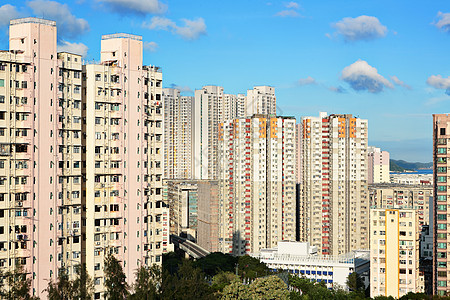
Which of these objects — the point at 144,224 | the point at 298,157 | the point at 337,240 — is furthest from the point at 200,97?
the point at 144,224

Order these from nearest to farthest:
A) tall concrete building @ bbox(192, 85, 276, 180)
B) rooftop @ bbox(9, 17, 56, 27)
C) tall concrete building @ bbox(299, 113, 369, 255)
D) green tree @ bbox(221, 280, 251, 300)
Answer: rooftop @ bbox(9, 17, 56, 27)
green tree @ bbox(221, 280, 251, 300)
tall concrete building @ bbox(299, 113, 369, 255)
tall concrete building @ bbox(192, 85, 276, 180)

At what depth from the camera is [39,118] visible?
43031mm

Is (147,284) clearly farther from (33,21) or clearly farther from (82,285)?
(33,21)

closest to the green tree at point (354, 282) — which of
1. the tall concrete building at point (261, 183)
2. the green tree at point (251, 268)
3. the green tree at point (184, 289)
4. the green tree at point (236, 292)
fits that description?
the green tree at point (251, 268)

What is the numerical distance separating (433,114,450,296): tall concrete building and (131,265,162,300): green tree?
2590 cm

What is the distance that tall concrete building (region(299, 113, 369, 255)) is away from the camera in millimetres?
99312

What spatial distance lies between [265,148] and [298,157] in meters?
9.60

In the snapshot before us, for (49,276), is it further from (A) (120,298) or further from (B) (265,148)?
(B) (265,148)

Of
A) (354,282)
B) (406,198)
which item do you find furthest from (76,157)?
(406,198)

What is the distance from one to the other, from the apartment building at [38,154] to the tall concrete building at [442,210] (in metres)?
31.8

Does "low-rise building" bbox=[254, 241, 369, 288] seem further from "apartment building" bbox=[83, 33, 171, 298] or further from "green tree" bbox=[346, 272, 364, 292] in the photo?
"apartment building" bbox=[83, 33, 171, 298]

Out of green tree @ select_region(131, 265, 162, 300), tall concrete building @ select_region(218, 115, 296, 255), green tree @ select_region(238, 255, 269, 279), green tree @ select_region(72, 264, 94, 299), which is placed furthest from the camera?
tall concrete building @ select_region(218, 115, 296, 255)

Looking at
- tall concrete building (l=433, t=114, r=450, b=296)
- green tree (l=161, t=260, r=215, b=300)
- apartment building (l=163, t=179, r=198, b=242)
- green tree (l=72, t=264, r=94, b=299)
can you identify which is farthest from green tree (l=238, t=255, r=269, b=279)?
apartment building (l=163, t=179, r=198, b=242)

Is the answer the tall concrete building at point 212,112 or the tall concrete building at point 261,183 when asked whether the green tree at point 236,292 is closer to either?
the tall concrete building at point 261,183
